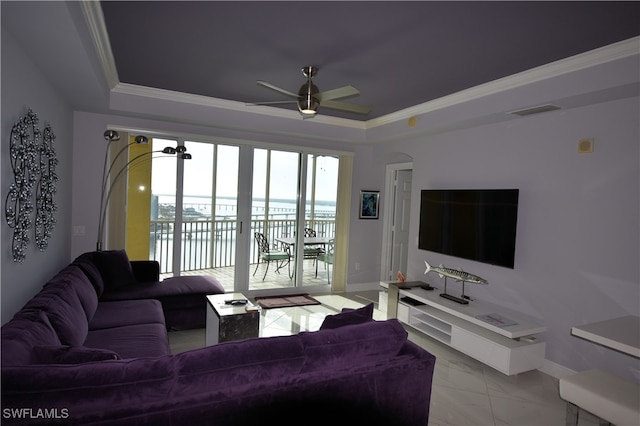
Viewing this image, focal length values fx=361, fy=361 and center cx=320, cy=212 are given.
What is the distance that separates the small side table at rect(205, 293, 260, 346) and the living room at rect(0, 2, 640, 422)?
140 cm

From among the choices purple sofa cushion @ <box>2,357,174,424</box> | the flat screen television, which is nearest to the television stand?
the flat screen television

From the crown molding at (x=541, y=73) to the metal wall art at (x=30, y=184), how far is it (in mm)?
3802

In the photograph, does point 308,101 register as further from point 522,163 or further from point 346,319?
point 522,163

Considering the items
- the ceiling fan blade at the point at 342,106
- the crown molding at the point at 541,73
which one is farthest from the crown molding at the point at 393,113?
the ceiling fan blade at the point at 342,106

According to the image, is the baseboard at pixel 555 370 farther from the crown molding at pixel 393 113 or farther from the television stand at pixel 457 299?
the crown molding at pixel 393 113

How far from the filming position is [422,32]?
259cm

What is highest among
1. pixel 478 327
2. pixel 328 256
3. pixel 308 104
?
pixel 308 104

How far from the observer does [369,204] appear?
240 inches

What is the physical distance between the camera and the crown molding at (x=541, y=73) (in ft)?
8.50

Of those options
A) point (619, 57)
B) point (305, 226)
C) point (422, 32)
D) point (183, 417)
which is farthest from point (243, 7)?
point (305, 226)

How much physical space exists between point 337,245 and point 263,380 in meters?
4.43

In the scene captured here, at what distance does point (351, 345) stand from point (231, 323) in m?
1.61

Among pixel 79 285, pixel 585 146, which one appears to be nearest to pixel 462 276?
pixel 585 146

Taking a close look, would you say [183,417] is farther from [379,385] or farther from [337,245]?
[337,245]
